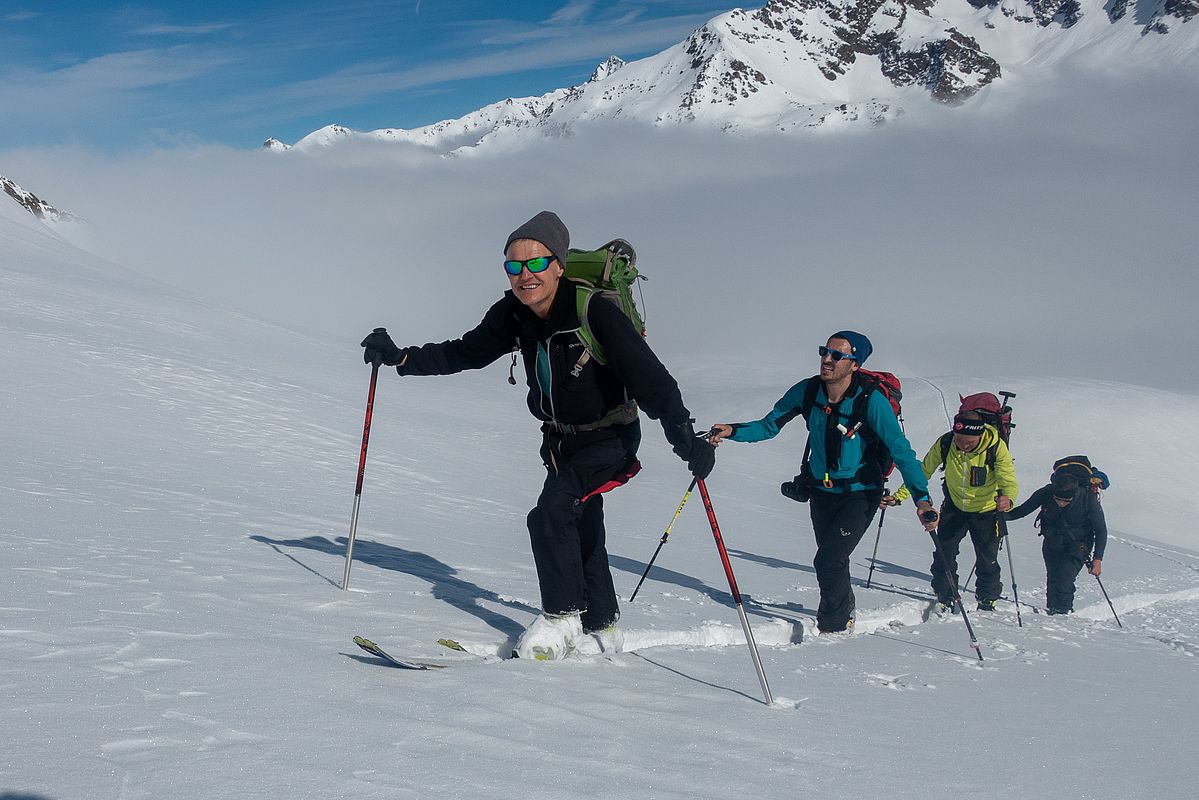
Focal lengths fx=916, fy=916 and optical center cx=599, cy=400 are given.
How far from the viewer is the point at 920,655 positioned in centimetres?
573

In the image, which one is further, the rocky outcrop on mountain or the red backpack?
the rocky outcrop on mountain

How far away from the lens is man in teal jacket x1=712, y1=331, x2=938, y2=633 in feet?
19.8

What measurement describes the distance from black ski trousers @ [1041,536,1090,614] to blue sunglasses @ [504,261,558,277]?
23.9ft

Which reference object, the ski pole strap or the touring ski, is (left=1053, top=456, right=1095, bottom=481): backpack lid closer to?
the ski pole strap

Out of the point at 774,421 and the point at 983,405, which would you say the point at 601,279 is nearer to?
the point at 774,421

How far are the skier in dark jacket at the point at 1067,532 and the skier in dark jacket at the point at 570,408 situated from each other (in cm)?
623

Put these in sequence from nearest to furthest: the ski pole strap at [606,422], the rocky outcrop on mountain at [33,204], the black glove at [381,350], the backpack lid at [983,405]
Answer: the ski pole strap at [606,422] → the black glove at [381,350] → the backpack lid at [983,405] → the rocky outcrop on mountain at [33,204]

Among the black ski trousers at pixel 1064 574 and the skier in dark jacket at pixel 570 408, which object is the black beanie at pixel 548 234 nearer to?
the skier in dark jacket at pixel 570 408

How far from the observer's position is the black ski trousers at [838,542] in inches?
247

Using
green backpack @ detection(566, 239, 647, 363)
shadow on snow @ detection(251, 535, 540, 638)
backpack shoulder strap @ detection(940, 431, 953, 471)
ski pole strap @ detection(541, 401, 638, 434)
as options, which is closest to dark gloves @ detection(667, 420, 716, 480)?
ski pole strap @ detection(541, 401, 638, 434)

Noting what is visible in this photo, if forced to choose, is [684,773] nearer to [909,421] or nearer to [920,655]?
[920,655]

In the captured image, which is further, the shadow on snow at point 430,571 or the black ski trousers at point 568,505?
the shadow on snow at point 430,571

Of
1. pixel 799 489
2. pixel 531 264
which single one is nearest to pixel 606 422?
pixel 531 264

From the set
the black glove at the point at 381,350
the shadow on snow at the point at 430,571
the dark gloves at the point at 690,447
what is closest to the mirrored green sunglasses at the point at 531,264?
the dark gloves at the point at 690,447
